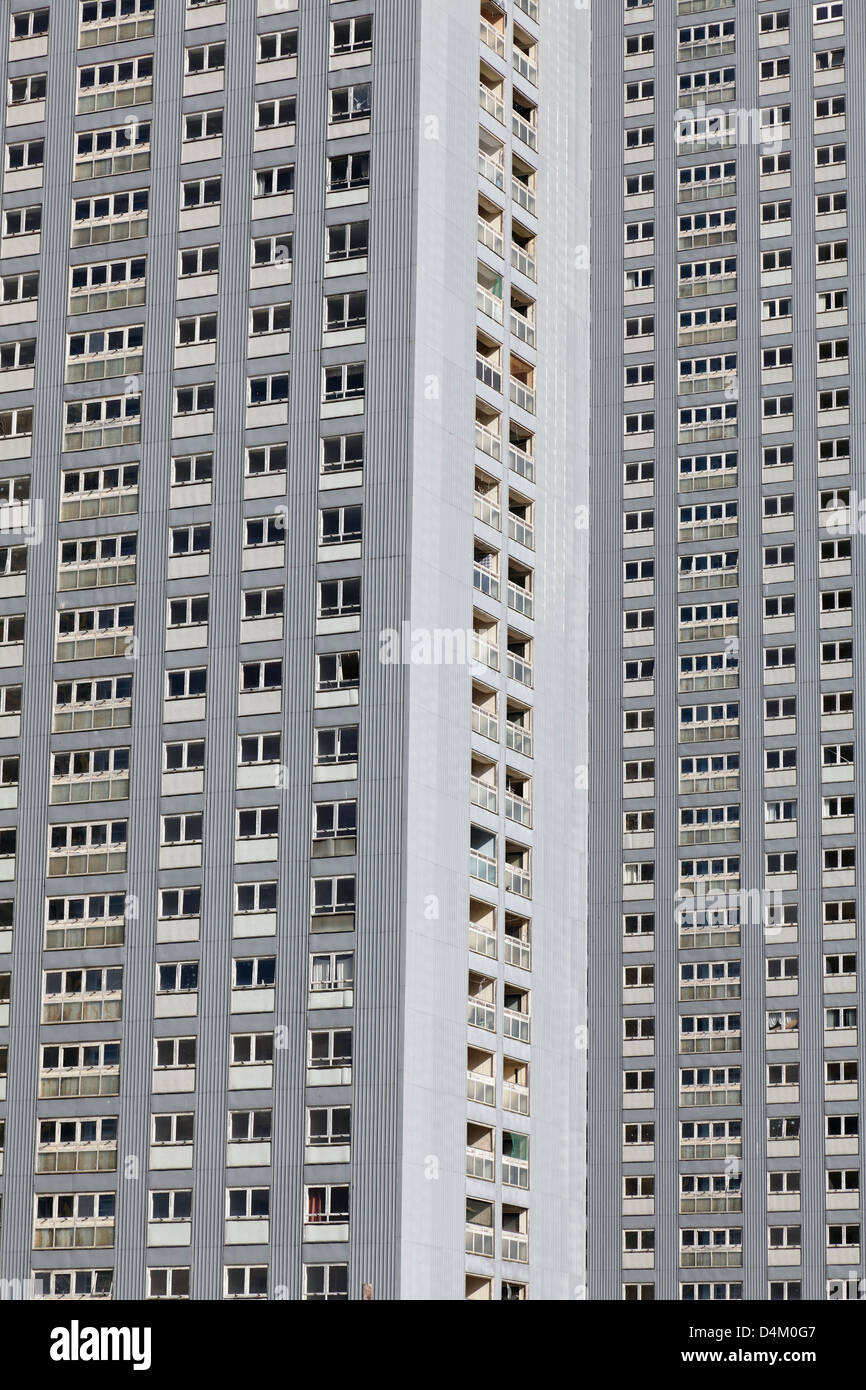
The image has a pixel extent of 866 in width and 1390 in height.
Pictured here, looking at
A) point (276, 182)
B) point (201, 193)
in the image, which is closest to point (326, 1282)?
point (276, 182)

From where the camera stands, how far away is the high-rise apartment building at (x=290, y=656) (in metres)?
77.1

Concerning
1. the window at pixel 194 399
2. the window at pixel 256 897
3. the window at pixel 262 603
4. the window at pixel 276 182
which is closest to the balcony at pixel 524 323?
the window at pixel 276 182

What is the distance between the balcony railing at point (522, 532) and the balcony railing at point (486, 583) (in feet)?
8.28

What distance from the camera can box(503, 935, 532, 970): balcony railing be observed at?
3241 inches

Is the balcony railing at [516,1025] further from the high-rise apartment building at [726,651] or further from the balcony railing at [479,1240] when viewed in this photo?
the high-rise apartment building at [726,651]

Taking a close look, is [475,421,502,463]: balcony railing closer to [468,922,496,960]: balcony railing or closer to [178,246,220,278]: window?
[178,246,220,278]: window

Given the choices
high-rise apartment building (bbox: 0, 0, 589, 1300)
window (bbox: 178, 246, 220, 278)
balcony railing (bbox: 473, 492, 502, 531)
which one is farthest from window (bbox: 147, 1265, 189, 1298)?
window (bbox: 178, 246, 220, 278)

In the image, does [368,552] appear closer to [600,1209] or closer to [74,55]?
[74,55]

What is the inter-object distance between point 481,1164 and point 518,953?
8249 mm

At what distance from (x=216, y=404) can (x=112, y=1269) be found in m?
31.8

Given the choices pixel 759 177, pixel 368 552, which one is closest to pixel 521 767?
pixel 368 552

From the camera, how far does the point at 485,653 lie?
83.3m
